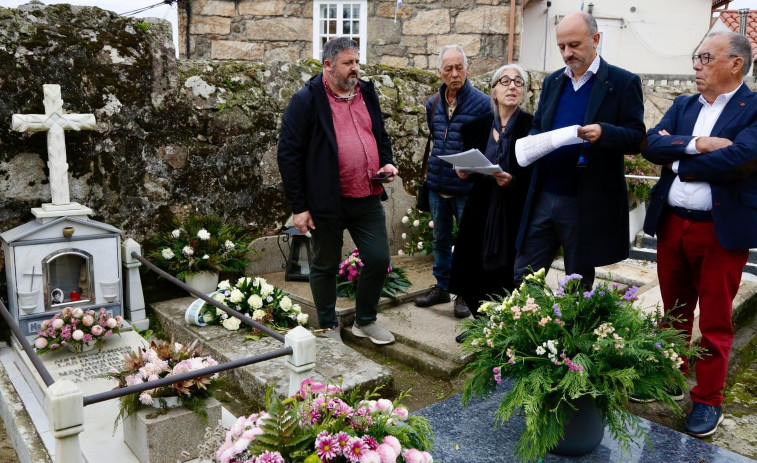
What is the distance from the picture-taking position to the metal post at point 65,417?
2125 millimetres

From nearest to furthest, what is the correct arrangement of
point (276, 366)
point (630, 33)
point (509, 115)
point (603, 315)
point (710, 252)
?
1. point (603, 315)
2. point (710, 252)
3. point (276, 366)
4. point (509, 115)
5. point (630, 33)

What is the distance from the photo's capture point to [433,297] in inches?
188

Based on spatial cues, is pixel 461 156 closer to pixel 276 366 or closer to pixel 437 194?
pixel 437 194

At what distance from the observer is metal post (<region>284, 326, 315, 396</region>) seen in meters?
2.63

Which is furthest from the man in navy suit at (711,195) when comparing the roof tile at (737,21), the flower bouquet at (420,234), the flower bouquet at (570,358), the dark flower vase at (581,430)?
the roof tile at (737,21)

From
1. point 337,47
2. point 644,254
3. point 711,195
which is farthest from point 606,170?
point 644,254

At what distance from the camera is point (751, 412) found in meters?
3.42

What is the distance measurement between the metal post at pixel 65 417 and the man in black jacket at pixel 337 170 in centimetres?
184

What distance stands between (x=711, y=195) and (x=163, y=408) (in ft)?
8.92

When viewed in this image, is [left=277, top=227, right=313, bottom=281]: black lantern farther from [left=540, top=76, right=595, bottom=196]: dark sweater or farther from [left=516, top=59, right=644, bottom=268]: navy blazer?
[left=516, top=59, right=644, bottom=268]: navy blazer

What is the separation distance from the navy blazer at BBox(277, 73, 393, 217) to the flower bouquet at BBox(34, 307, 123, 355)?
140 cm

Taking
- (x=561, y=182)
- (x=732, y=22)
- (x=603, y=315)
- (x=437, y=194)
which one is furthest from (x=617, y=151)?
(x=732, y=22)

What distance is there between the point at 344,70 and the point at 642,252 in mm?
4147

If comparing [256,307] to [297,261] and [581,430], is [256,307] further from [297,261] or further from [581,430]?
[581,430]
